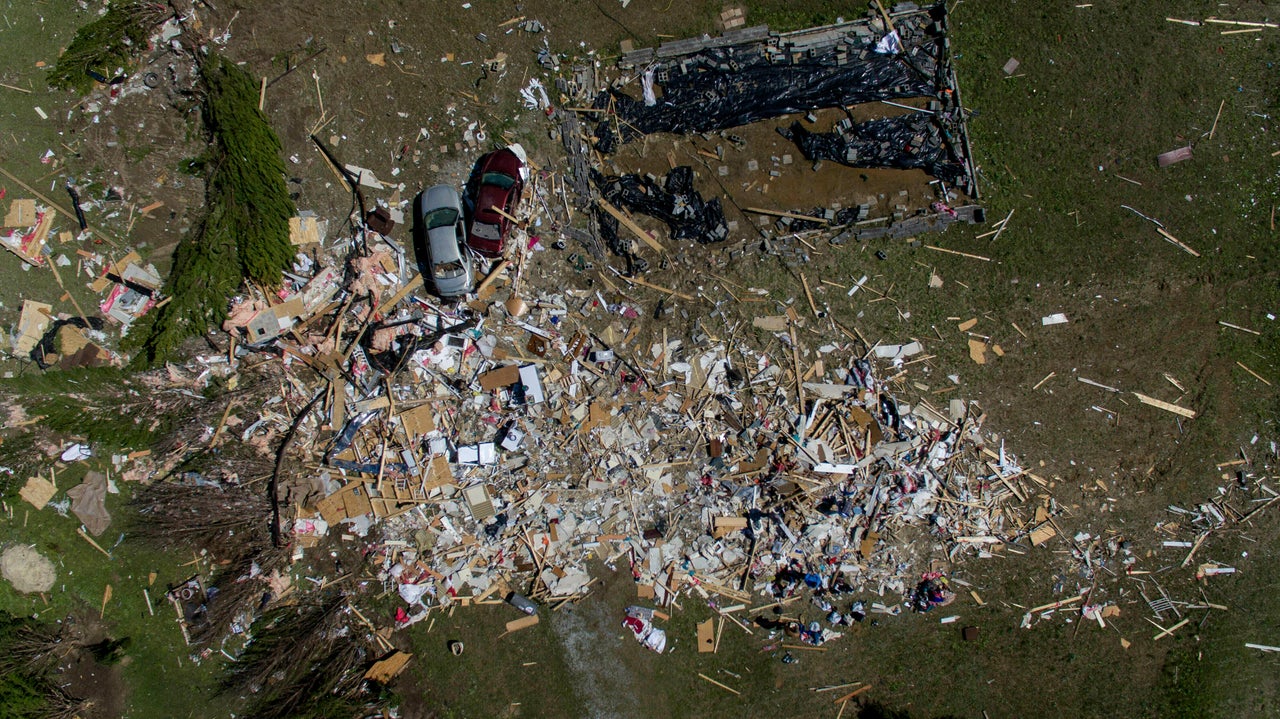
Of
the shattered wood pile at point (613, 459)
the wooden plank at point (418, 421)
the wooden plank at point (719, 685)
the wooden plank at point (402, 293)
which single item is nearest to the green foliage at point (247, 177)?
the shattered wood pile at point (613, 459)

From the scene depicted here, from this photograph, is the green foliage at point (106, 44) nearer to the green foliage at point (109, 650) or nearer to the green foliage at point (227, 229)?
the green foliage at point (227, 229)

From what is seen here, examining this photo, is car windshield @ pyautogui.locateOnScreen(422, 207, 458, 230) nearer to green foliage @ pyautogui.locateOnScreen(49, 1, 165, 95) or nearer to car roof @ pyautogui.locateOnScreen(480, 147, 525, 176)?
car roof @ pyautogui.locateOnScreen(480, 147, 525, 176)

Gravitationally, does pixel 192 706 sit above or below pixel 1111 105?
below

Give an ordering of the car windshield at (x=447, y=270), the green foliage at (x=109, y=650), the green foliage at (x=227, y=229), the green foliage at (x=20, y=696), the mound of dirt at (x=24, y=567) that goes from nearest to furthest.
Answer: the green foliage at (x=20, y=696) → the car windshield at (x=447, y=270) → the green foliage at (x=227, y=229) → the green foliage at (x=109, y=650) → the mound of dirt at (x=24, y=567)

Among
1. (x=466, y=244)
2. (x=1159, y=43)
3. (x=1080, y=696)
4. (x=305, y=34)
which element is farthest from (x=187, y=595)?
(x=1159, y=43)

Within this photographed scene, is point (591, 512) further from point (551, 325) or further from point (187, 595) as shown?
point (187, 595)

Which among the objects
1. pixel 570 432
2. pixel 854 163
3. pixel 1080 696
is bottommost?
pixel 1080 696
